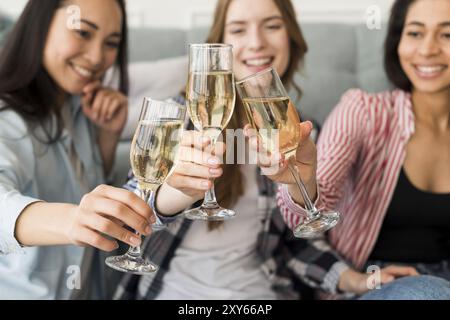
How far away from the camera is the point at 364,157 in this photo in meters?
1.50

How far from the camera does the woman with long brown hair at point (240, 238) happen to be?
4.56 feet

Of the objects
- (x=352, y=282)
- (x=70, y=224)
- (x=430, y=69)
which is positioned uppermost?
(x=430, y=69)

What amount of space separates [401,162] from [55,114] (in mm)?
822

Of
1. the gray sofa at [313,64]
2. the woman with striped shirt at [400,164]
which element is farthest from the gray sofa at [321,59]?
the woman with striped shirt at [400,164]

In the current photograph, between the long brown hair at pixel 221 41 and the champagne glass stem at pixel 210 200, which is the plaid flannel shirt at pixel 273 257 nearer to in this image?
the long brown hair at pixel 221 41

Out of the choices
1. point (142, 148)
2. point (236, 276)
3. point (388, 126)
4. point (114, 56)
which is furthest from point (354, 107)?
point (142, 148)

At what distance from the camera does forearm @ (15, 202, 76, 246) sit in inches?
34.1

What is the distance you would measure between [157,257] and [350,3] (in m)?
1.65

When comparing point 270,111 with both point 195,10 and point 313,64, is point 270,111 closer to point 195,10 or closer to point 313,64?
point 313,64

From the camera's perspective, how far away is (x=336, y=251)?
5.04ft

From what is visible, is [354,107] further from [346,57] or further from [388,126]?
[346,57]

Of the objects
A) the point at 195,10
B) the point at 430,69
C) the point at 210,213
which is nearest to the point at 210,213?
the point at 210,213

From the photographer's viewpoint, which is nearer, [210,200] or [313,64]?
[210,200]

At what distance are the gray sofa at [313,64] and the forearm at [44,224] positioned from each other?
859mm
